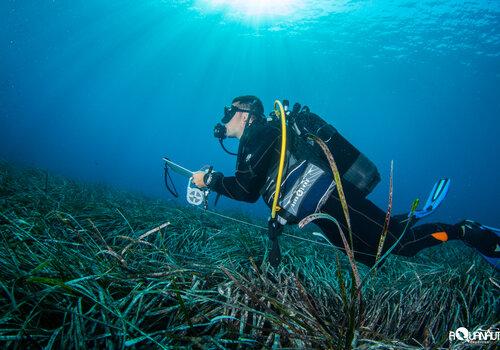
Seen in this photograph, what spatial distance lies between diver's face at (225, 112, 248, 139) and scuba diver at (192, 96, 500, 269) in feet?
2.50

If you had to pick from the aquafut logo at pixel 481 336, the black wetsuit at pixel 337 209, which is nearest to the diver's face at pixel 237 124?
the black wetsuit at pixel 337 209

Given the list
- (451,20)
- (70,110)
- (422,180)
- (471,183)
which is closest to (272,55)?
(451,20)

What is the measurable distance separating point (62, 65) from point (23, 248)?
7835 centimetres

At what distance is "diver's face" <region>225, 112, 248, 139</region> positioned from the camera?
412cm

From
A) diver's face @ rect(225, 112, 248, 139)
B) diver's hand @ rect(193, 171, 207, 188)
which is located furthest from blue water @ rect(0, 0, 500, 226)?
diver's hand @ rect(193, 171, 207, 188)

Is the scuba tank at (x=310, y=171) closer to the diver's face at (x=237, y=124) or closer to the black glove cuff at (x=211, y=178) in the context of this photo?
the black glove cuff at (x=211, y=178)

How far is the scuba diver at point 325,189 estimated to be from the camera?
9.77 feet

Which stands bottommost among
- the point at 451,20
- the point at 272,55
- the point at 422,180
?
the point at 422,180

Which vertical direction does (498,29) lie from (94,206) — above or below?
above

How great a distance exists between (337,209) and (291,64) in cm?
4190

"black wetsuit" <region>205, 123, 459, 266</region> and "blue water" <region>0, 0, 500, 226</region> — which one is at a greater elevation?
"blue water" <region>0, 0, 500, 226</region>

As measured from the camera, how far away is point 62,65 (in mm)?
60281

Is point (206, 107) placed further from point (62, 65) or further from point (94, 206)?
point (94, 206)

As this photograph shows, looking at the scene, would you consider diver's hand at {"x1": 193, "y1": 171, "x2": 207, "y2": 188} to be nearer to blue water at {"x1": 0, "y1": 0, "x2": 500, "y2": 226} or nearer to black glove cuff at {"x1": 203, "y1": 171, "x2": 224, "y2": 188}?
black glove cuff at {"x1": 203, "y1": 171, "x2": 224, "y2": 188}
